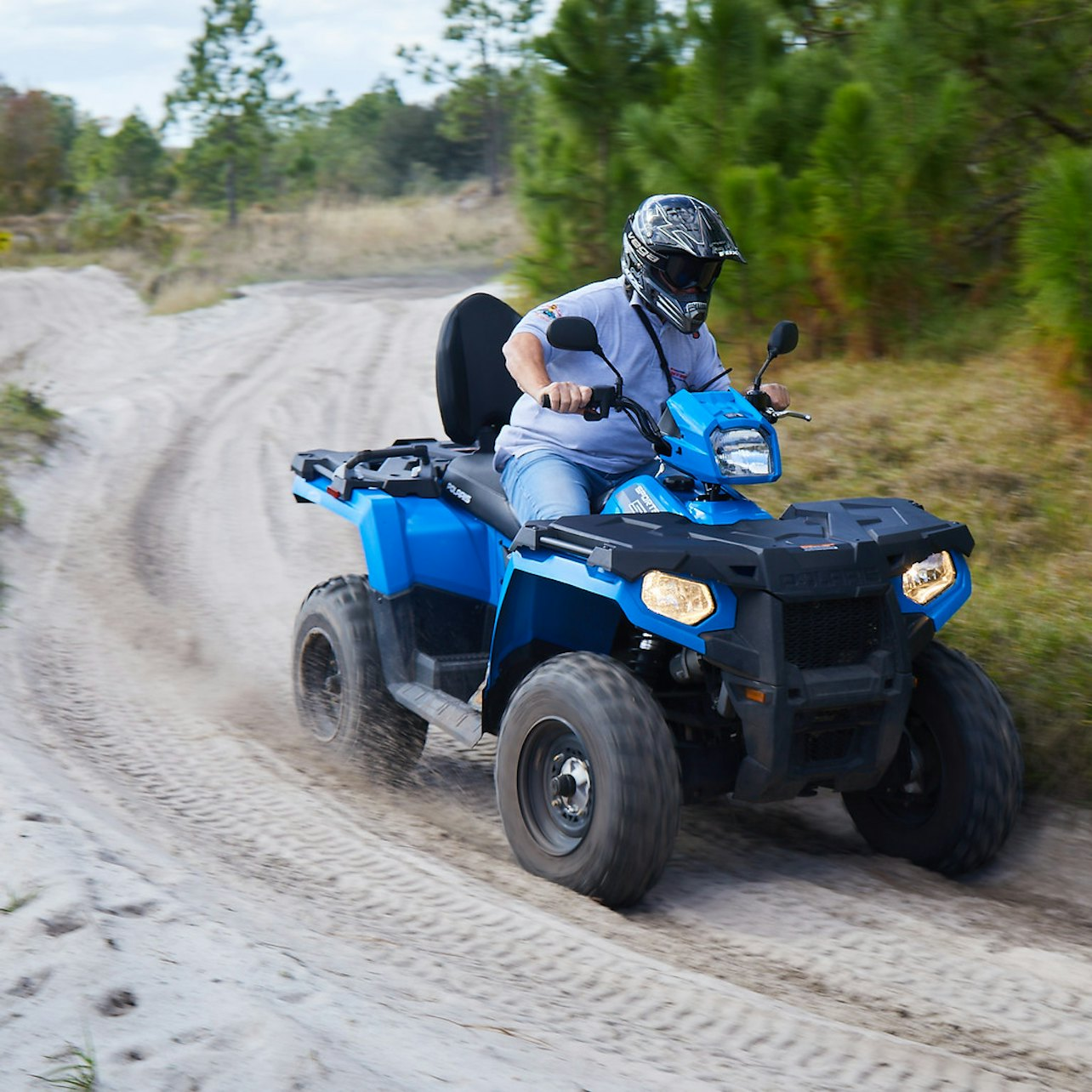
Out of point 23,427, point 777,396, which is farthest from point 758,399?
point 23,427

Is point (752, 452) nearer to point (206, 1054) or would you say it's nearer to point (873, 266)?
point (206, 1054)

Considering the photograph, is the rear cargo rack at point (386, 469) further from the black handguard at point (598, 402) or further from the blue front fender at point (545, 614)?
the black handguard at point (598, 402)

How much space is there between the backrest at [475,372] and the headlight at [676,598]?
173cm

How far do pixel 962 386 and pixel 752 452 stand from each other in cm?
510

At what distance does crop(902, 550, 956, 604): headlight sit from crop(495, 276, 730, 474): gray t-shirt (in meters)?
0.97

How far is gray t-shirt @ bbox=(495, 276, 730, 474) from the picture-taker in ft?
14.7

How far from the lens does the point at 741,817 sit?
484 centimetres

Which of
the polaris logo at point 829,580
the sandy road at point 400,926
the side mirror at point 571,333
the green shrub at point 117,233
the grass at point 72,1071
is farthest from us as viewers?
the green shrub at point 117,233

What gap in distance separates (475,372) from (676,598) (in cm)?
191

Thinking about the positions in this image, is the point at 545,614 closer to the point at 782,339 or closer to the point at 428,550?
the point at 428,550

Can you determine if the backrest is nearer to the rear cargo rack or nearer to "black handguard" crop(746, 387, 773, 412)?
the rear cargo rack

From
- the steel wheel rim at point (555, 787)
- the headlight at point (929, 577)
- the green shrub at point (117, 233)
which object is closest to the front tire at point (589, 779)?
the steel wheel rim at point (555, 787)

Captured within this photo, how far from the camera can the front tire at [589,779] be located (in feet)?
12.1

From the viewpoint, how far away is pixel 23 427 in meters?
10.1
